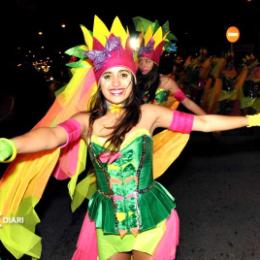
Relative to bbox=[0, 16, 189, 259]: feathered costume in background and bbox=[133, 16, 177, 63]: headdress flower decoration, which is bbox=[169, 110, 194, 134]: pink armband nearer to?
bbox=[0, 16, 189, 259]: feathered costume in background

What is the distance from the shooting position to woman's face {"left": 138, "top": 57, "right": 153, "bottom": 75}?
4294mm

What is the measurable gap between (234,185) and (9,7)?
575cm

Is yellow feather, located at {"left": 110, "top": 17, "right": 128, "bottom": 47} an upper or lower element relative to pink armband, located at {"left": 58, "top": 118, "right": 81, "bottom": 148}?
upper

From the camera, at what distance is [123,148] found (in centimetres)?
241

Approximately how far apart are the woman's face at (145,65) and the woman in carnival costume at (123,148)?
1717 millimetres

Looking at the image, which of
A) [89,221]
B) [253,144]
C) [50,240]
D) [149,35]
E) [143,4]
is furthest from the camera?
[143,4]

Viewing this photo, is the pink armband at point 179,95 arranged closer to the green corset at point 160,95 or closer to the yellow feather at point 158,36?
the green corset at point 160,95

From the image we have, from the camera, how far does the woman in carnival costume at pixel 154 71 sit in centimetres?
406

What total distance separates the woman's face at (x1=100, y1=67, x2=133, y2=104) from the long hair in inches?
78.7

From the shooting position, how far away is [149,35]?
405cm

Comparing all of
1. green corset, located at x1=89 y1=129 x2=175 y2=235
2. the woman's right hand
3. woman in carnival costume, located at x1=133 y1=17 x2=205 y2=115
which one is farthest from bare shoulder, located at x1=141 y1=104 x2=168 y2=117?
woman in carnival costume, located at x1=133 y1=17 x2=205 y2=115

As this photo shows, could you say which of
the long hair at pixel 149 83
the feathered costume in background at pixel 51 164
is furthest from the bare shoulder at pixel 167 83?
the feathered costume in background at pixel 51 164

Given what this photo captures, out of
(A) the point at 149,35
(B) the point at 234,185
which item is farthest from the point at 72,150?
(B) the point at 234,185

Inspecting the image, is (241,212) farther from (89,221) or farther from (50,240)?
(89,221)
